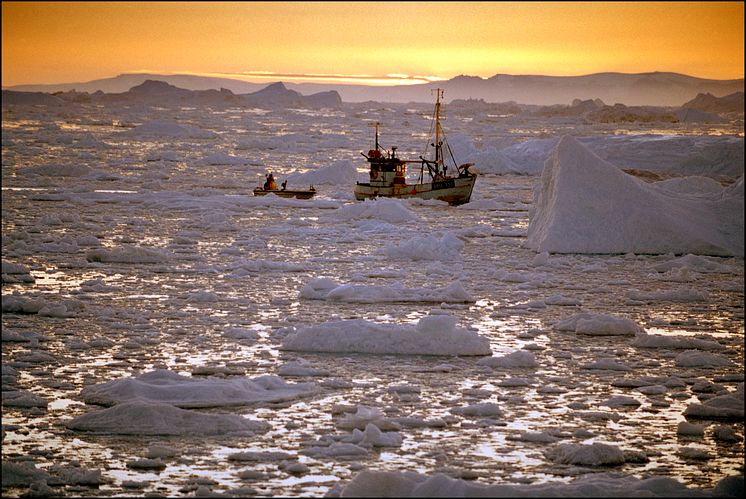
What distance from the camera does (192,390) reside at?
757 cm

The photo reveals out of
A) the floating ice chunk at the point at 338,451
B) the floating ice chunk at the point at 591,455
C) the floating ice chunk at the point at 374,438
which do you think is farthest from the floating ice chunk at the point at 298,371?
the floating ice chunk at the point at 591,455

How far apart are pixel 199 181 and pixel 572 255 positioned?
14.3 meters

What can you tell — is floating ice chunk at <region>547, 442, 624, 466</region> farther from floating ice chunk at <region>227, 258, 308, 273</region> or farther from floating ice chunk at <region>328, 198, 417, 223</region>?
floating ice chunk at <region>328, 198, 417, 223</region>

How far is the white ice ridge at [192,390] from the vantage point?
24.4 feet

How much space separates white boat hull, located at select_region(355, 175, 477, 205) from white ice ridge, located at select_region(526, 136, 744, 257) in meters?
8.12

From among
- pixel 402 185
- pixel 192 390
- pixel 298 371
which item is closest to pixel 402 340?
pixel 298 371

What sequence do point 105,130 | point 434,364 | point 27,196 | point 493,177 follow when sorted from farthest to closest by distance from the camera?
point 105,130, point 493,177, point 27,196, point 434,364

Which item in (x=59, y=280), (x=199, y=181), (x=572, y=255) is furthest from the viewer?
(x=199, y=181)

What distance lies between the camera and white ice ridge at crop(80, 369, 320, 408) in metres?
7.43

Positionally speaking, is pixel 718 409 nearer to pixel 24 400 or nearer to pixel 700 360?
pixel 700 360

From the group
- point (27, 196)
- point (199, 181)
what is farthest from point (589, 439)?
point (199, 181)

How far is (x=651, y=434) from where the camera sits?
705cm

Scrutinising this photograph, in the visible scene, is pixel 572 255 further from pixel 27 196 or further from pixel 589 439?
pixel 27 196

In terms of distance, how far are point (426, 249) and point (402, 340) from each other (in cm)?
600
